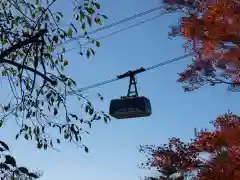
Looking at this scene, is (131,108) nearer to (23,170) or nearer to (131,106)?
(131,106)

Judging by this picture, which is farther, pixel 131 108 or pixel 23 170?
pixel 131 108

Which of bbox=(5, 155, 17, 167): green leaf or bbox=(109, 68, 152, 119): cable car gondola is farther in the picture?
bbox=(109, 68, 152, 119): cable car gondola

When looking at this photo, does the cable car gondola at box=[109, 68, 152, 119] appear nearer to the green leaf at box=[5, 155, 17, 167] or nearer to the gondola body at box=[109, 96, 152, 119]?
the gondola body at box=[109, 96, 152, 119]

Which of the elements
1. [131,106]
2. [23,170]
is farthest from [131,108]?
[23,170]

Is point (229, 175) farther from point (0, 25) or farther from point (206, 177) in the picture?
point (0, 25)

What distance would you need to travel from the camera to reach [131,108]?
8320mm

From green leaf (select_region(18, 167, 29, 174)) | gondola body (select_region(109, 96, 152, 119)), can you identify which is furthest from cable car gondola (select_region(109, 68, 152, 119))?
green leaf (select_region(18, 167, 29, 174))

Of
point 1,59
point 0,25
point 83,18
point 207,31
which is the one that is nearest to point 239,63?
point 207,31

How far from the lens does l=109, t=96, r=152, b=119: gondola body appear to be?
8.29m

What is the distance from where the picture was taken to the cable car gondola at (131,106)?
8.27m

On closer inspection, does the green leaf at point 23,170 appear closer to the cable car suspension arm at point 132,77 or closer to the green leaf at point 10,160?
the green leaf at point 10,160

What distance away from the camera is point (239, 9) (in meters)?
2.97

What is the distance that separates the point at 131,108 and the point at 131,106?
0.04m

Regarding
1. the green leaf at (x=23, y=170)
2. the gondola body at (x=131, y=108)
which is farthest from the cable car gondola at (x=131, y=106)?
the green leaf at (x=23, y=170)
